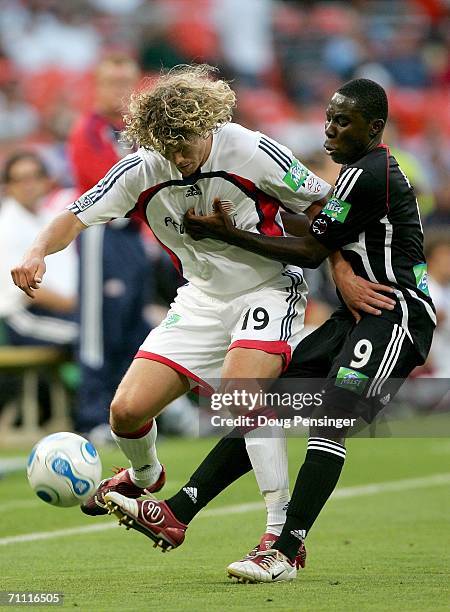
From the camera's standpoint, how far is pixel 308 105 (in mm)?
→ 19750

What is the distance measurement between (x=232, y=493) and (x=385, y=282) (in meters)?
3.47

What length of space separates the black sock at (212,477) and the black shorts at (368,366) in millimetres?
532

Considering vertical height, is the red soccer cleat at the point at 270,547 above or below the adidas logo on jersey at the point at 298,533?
below

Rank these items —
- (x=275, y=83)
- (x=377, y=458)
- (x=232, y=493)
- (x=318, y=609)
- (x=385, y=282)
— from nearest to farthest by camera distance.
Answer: (x=318, y=609)
(x=385, y=282)
(x=232, y=493)
(x=377, y=458)
(x=275, y=83)

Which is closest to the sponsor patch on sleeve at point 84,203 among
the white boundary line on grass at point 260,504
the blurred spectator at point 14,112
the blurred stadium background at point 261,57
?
the white boundary line on grass at point 260,504

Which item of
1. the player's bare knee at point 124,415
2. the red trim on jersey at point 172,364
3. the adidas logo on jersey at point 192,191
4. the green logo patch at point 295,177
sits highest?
the green logo patch at point 295,177

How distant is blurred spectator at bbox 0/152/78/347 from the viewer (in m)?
11.4

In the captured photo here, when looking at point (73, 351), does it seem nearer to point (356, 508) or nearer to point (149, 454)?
point (356, 508)

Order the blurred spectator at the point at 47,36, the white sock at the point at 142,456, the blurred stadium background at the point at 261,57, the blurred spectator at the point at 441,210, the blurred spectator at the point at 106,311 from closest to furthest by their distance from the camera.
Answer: the white sock at the point at 142,456 → the blurred spectator at the point at 106,311 → the blurred spectator at the point at 441,210 → the blurred stadium background at the point at 261,57 → the blurred spectator at the point at 47,36

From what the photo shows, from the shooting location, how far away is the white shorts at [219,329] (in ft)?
19.0

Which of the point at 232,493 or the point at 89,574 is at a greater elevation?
the point at 89,574

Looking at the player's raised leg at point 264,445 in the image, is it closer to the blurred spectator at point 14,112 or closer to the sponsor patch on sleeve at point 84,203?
the sponsor patch on sleeve at point 84,203

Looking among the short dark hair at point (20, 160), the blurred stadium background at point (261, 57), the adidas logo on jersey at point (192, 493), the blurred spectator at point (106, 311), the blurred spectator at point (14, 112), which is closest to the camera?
the adidas logo on jersey at point (192, 493)

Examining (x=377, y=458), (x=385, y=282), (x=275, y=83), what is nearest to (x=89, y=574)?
(x=385, y=282)
